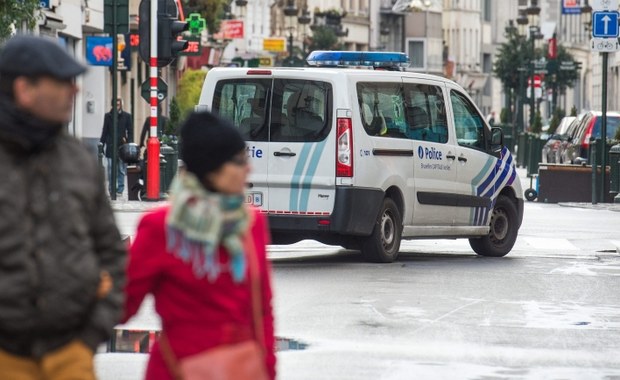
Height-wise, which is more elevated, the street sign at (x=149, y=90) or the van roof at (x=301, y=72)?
the van roof at (x=301, y=72)

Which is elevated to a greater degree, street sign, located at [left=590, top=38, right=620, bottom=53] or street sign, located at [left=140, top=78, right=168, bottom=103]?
street sign, located at [left=590, top=38, right=620, bottom=53]

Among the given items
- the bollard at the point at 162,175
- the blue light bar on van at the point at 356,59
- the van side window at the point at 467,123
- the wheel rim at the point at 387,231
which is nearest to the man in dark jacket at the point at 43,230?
the wheel rim at the point at 387,231

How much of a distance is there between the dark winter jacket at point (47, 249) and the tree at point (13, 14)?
1727cm

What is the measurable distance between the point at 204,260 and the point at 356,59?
13.9m

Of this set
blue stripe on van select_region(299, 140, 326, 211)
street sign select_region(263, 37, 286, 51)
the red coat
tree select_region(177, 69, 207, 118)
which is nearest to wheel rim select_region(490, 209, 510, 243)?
blue stripe on van select_region(299, 140, 326, 211)

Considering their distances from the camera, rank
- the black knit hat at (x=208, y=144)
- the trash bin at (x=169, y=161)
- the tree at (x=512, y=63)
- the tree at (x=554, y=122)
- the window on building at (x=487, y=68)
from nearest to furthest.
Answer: the black knit hat at (x=208, y=144), the trash bin at (x=169, y=161), the tree at (x=554, y=122), the tree at (x=512, y=63), the window on building at (x=487, y=68)

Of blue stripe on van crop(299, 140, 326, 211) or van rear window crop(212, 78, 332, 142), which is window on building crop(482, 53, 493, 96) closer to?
van rear window crop(212, 78, 332, 142)

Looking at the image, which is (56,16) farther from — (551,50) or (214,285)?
(551,50)

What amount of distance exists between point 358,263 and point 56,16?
26661 mm

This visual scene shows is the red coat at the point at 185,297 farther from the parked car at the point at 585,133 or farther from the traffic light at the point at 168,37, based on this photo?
the parked car at the point at 585,133

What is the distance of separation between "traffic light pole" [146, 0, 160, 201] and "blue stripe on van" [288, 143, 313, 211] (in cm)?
1211

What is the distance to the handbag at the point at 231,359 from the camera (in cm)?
545

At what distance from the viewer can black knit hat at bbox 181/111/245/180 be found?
5578 mm

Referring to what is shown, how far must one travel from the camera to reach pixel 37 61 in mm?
5289
